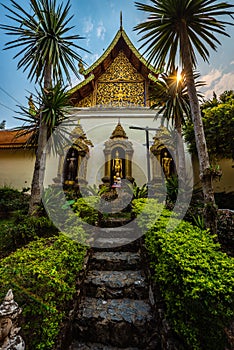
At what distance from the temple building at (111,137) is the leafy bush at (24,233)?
3.71 metres

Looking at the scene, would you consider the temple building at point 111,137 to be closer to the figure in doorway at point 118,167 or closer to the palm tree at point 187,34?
the figure in doorway at point 118,167

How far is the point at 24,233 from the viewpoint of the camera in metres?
3.64

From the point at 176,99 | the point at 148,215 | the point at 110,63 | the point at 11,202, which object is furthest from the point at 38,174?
the point at 110,63

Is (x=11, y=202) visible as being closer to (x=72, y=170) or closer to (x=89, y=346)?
(x=72, y=170)

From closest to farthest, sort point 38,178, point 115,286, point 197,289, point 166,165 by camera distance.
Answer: point 197,289
point 115,286
point 38,178
point 166,165

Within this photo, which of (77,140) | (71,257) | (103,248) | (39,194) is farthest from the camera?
(77,140)

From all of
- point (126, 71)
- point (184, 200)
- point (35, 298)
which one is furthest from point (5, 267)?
point (126, 71)

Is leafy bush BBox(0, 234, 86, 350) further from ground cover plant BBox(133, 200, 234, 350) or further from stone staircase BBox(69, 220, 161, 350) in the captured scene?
ground cover plant BBox(133, 200, 234, 350)

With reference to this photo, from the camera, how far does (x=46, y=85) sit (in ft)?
17.3

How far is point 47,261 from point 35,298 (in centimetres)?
50

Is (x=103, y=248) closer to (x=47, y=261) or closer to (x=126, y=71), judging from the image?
(x=47, y=261)

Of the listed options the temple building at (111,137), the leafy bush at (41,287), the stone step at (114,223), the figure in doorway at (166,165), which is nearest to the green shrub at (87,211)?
the stone step at (114,223)

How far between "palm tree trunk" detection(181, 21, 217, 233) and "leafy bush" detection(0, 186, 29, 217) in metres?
4.97

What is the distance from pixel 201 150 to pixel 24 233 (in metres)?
3.94
